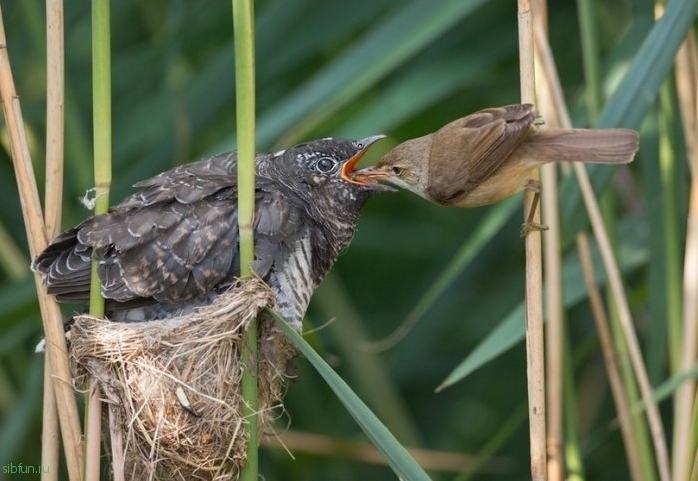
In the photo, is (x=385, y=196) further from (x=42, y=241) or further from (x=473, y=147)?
(x=42, y=241)

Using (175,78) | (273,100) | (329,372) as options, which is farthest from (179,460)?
(273,100)

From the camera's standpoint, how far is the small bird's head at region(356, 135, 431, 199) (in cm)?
260

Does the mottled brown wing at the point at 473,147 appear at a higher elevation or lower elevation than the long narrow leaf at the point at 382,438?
higher

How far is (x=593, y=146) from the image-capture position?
2143mm

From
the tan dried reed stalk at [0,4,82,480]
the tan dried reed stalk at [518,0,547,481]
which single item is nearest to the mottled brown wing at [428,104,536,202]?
the tan dried reed stalk at [518,0,547,481]

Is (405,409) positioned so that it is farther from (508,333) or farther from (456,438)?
→ (508,333)

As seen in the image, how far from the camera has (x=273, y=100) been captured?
11.7ft

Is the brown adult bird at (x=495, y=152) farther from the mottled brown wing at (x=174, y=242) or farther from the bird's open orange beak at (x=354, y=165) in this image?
the mottled brown wing at (x=174, y=242)

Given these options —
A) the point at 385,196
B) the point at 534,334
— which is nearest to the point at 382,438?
the point at 534,334

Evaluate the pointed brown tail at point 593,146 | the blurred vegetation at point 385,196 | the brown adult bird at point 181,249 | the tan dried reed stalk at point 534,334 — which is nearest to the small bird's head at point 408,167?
the blurred vegetation at point 385,196

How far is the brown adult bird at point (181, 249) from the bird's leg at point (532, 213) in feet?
2.08

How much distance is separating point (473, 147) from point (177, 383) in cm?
85

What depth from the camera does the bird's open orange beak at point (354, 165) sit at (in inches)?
113

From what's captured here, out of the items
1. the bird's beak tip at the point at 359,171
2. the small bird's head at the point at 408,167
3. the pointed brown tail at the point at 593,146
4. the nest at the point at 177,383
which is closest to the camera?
the pointed brown tail at the point at 593,146
